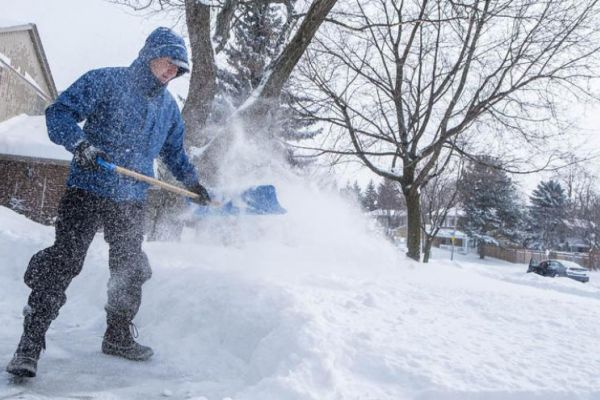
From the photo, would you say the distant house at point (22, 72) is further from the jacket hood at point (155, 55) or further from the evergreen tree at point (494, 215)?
the evergreen tree at point (494, 215)

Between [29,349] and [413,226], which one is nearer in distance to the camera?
[29,349]

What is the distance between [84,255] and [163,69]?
1.06 meters

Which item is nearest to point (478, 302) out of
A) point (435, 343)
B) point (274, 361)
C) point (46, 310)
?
point (435, 343)

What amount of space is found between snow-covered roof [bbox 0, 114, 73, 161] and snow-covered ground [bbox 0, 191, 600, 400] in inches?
454

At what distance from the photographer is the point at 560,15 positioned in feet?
35.1

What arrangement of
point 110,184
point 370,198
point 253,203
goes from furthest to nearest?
point 370,198 → point 253,203 → point 110,184

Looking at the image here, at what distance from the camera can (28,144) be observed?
1533cm

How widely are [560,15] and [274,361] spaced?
1137cm

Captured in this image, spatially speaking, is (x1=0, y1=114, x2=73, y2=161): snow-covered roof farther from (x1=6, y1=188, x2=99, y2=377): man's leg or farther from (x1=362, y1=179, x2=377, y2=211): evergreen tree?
(x1=362, y1=179, x2=377, y2=211): evergreen tree

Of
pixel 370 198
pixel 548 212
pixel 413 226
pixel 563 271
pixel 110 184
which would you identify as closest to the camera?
pixel 110 184

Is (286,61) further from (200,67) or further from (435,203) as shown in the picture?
(435,203)

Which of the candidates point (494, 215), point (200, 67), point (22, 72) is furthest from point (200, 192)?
point (494, 215)

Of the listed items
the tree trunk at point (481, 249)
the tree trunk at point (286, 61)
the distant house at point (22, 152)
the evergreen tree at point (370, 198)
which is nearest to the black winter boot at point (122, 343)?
the tree trunk at point (286, 61)

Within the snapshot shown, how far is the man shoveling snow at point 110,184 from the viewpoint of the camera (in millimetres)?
2295
